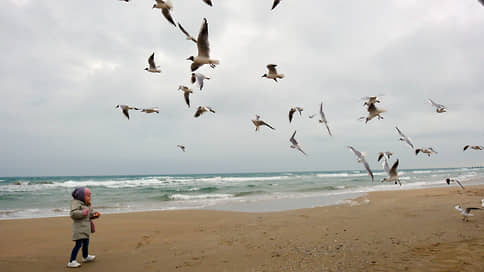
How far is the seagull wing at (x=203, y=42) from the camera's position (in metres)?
4.45

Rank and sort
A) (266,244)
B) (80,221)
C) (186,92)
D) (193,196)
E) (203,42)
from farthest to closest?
1. (193,196)
2. (186,92)
3. (266,244)
4. (80,221)
5. (203,42)

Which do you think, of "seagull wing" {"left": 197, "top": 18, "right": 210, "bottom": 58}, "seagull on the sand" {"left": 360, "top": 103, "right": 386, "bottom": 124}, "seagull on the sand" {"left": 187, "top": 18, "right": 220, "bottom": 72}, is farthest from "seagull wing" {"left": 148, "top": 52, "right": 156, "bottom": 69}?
"seagull on the sand" {"left": 360, "top": 103, "right": 386, "bottom": 124}

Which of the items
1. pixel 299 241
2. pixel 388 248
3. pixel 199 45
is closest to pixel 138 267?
pixel 299 241

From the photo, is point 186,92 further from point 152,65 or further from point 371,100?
point 371,100

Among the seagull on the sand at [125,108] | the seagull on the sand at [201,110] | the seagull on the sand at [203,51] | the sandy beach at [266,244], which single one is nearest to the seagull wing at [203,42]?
the seagull on the sand at [203,51]

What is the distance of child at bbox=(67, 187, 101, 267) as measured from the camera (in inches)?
203

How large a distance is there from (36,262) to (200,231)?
3.78m

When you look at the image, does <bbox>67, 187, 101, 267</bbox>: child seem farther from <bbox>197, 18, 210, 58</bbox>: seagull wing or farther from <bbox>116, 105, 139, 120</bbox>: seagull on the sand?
<bbox>197, 18, 210, 58</bbox>: seagull wing

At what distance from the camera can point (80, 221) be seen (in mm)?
5234

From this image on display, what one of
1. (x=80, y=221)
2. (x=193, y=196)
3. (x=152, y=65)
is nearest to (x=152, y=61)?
(x=152, y=65)

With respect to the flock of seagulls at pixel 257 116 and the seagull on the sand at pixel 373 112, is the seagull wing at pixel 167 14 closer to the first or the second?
the flock of seagulls at pixel 257 116

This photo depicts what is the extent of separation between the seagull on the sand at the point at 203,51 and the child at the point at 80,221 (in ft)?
9.85

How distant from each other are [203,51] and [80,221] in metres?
3.62

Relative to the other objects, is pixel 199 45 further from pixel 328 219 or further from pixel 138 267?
pixel 328 219
